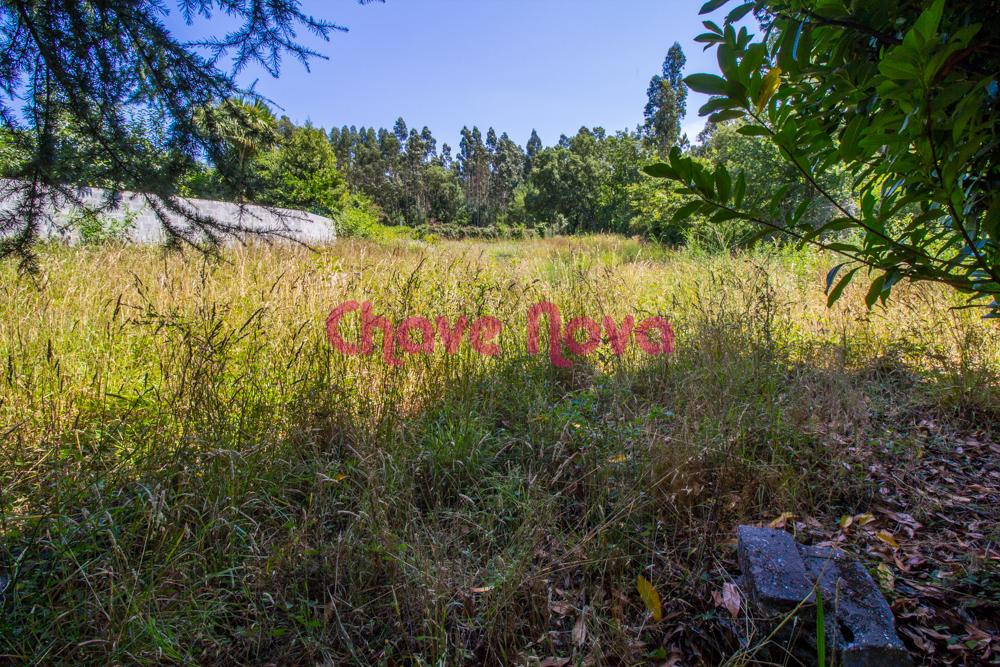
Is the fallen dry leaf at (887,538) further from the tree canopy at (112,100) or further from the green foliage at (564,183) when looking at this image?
the green foliage at (564,183)

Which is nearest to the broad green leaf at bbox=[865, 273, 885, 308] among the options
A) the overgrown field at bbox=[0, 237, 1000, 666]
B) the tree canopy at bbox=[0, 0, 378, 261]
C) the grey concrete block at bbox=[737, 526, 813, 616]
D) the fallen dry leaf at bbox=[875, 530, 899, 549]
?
the grey concrete block at bbox=[737, 526, 813, 616]

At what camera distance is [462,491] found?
6.68 feet

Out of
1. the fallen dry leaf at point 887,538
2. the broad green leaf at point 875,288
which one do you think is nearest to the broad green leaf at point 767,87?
the broad green leaf at point 875,288

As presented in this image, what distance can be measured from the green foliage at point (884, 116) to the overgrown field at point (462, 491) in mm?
1060

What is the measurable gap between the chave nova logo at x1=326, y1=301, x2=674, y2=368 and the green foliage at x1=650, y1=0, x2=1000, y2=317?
7.12 ft

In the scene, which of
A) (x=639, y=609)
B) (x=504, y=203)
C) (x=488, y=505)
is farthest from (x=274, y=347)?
(x=504, y=203)

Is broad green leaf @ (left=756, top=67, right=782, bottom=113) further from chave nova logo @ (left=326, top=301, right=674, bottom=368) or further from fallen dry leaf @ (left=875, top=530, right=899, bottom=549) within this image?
chave nova logo @ (left=326, top=301, right=674, bottom=368)

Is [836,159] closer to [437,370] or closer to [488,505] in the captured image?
[488,505]

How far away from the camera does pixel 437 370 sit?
9.32 feet

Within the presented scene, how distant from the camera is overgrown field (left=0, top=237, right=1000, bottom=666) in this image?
1357mm

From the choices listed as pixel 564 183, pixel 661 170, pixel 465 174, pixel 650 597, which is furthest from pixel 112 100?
pixel 465 174

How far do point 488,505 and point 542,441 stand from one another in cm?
43

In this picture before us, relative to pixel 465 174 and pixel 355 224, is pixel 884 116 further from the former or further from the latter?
pixel 465 174

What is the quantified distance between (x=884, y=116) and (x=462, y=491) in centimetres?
182
